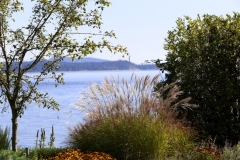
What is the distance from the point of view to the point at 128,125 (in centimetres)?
802

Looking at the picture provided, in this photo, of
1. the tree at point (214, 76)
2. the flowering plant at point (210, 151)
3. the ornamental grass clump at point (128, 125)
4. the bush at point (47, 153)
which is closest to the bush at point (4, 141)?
the bush at point (47, 153)

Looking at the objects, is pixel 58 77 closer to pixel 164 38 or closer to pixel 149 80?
pixel 149 80

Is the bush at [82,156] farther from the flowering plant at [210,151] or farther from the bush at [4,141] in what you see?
the bush at [4,141]

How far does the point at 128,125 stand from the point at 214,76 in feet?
10.6

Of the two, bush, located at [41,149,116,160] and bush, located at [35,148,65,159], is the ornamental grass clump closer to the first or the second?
bush, located at [35,148,65,159]

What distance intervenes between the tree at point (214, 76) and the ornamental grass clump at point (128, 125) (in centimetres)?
196

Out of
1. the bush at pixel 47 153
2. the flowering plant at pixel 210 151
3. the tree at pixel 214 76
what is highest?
the tree at pixel 214 76

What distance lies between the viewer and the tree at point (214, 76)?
10438 millimetres

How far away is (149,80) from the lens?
330 inches

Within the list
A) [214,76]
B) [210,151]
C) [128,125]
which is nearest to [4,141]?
[128,125]

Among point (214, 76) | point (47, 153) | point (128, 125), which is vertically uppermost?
point (214, 76)

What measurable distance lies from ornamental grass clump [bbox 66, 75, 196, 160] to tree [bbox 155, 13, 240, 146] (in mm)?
1959

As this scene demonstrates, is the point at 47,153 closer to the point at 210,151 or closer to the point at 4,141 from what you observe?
the point at 4,141

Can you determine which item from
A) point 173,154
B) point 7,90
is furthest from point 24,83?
point 173,154
